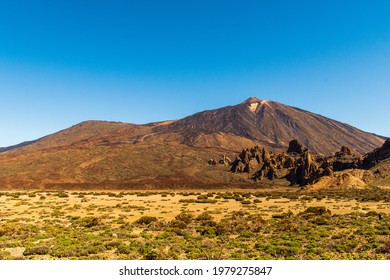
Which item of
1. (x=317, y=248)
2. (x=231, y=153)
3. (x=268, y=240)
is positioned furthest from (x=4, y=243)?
(x=231, y=153)

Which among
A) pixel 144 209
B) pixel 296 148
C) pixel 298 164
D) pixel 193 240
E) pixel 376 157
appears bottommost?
pixel 144 209

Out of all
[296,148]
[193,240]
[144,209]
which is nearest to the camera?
[193,240]

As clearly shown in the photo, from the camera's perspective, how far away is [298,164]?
8925 cm

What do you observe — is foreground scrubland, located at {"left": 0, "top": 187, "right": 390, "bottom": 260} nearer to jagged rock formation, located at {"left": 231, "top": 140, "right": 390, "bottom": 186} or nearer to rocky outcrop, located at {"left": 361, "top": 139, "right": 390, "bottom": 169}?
jagged rock formation, located at {"left": 231, "top": 140, "right": 390, "bottom": 186}

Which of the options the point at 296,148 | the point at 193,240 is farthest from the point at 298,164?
the point at 193,240

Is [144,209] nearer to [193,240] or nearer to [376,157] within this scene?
[193,240]

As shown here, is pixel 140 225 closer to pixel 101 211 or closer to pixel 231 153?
pixel 101 211

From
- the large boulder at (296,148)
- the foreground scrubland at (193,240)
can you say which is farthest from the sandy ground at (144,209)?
the large boulder at (296,148)

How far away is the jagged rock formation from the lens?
7659 centimetres

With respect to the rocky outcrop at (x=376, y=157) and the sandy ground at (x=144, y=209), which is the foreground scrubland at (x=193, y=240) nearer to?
the sandy ground at (x=144, y=209)

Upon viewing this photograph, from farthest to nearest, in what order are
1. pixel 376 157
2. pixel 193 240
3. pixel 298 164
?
pixel 298 164, pixel 376 157, pixel 193 240

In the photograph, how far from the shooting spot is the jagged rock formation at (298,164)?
251 ft

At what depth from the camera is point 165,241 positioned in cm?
1767
